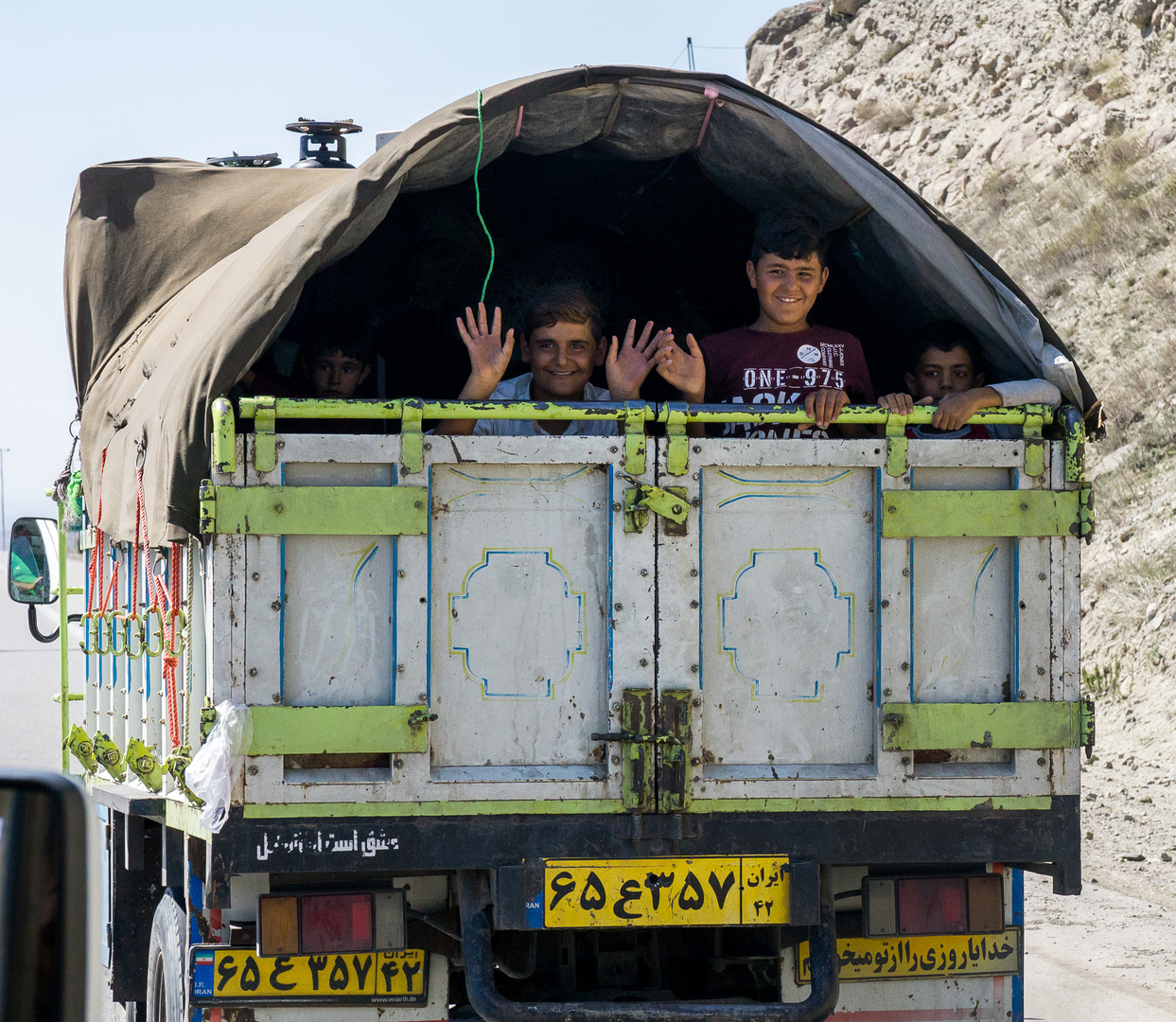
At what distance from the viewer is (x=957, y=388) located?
4.85m

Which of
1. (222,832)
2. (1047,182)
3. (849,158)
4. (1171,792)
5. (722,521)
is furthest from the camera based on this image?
(1047,182)

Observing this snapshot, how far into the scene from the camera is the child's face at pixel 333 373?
18.0ft

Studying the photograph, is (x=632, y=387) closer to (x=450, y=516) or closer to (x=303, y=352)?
(x=450, y=516)

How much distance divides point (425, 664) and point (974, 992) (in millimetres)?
1848

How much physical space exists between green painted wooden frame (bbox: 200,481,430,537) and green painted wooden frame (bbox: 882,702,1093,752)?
1.34m

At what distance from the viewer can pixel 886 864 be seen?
4.19 metres

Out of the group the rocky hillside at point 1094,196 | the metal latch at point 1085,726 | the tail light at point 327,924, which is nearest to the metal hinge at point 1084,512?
the metal latch at point 1085,726

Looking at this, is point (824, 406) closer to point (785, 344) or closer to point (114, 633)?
point (785, 344)

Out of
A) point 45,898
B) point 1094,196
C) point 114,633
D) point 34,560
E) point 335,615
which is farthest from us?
point 1094,196

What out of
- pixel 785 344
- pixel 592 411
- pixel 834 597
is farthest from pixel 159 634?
pixel 785 344

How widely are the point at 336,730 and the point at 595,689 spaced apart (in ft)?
2.21

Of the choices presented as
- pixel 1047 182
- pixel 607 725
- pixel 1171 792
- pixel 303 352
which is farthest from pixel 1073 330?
pixel 607 725

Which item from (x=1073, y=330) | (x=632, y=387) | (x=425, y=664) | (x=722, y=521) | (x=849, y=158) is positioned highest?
(x=1073, y=330)

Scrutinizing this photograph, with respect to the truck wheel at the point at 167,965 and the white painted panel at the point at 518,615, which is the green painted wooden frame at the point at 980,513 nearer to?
the white painted panel at the point at 518,615
